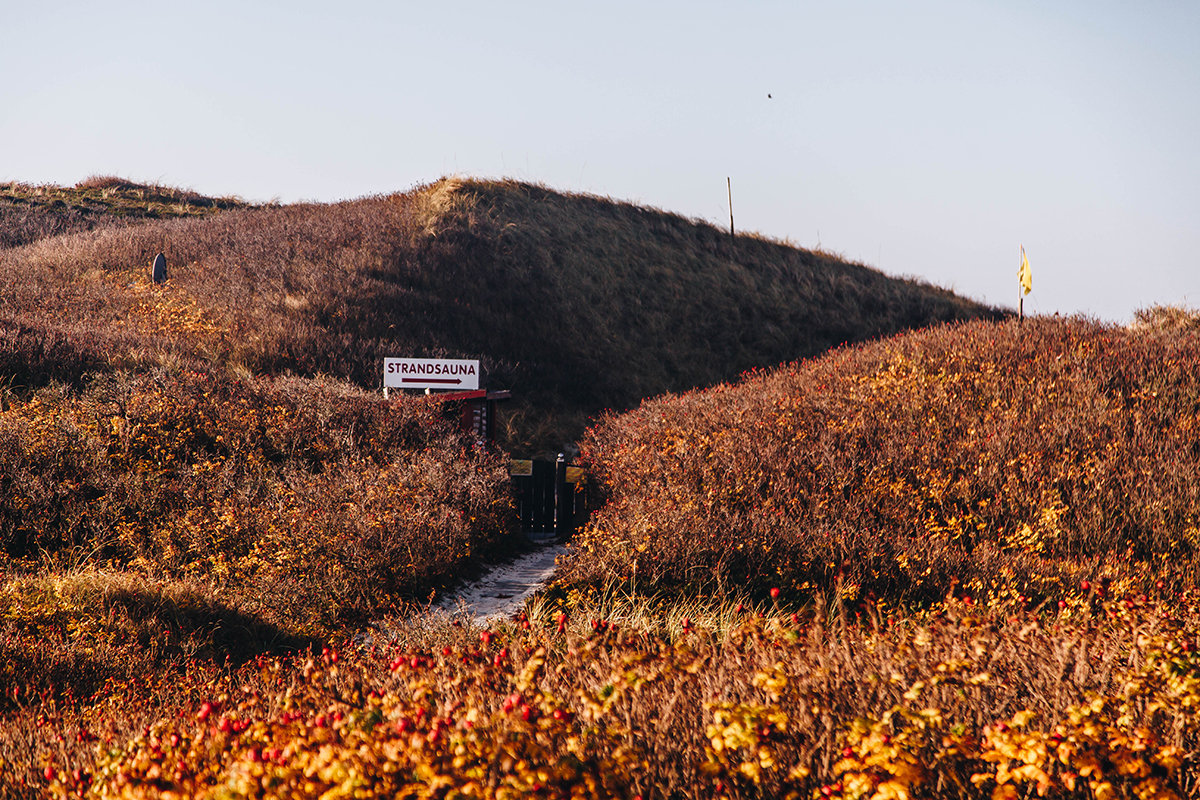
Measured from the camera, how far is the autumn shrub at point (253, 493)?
6453 millimetres

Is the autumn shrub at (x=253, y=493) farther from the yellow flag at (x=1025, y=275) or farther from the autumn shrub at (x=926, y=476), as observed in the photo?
the yellow flag at (x=1025, y=275)

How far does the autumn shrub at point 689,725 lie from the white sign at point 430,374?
7016mm

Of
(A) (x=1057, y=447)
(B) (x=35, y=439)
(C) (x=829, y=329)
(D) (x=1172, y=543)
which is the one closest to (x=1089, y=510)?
(D) (x=1172, y=543)

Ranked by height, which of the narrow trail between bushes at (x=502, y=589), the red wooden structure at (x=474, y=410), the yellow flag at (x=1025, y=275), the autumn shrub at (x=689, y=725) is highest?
the yellow flag at (x=1025, y=275)

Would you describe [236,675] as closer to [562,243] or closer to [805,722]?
[805,722]

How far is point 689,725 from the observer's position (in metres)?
2.94

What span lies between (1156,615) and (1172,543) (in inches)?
128

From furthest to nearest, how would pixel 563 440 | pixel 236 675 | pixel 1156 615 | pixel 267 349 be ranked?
pixel 563 440, pixel 267 349, pixel 236 675, pixel 1156 615

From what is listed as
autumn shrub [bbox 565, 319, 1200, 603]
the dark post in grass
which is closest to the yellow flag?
autumn shrub [bbox 565, 319, 1200, 603]

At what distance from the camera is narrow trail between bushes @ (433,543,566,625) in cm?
635

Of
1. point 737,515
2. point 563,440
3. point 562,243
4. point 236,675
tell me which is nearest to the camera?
point 236,675

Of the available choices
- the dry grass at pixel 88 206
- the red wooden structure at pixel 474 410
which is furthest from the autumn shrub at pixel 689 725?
the dry grass at pixel 88 206

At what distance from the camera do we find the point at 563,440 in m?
16.9

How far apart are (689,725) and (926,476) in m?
6.00
